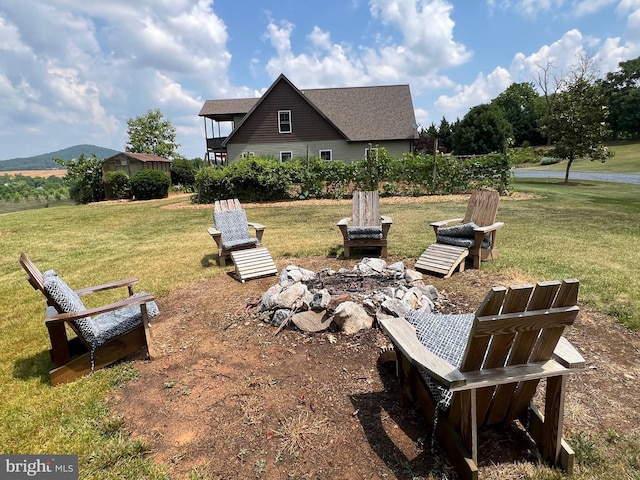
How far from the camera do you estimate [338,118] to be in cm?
2448

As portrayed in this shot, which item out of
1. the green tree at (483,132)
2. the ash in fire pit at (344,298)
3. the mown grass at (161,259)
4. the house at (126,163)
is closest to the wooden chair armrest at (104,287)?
the mown grass at (161,259)

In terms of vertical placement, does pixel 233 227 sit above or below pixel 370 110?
below

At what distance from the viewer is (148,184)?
1967cm

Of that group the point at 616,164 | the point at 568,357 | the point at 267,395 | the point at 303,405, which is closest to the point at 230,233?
the point at 267,395

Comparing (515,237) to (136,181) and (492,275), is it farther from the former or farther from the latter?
(136,181)

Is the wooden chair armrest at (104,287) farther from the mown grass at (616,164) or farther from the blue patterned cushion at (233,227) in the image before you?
the mown grass at (616,164)

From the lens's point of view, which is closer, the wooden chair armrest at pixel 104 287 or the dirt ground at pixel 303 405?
the dirt ground at pixel 303 405

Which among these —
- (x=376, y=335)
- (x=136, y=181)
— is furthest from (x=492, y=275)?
(x=136, y=181)

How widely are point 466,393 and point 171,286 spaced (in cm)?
451

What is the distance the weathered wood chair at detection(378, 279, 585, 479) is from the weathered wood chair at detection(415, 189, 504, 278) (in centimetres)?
306

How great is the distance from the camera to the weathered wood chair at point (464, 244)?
5.36 metres

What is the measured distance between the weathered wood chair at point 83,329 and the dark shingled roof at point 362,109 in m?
21.1

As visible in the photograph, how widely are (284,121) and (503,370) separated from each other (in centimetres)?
2225

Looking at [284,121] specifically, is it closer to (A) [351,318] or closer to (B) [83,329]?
(A) [351,318]
